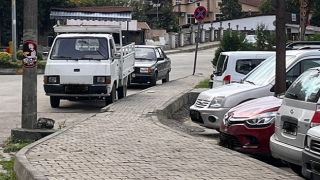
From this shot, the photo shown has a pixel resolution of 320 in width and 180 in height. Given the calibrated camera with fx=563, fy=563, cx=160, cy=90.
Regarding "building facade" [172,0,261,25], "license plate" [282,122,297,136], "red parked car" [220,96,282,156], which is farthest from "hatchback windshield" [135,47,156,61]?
"building facade" [172,0,261,25]

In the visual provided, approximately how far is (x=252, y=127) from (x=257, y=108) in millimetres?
381

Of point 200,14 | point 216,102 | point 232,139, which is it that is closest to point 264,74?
point 216,102

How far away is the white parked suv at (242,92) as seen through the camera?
35.8 feet

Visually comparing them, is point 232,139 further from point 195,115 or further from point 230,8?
point 230,8

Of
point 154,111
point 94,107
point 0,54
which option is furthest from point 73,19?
point 154,111

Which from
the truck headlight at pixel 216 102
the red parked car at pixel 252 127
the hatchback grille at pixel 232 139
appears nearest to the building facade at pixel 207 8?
the truck headlight at pixel 216 102

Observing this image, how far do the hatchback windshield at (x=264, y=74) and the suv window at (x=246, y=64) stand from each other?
1.99 meters

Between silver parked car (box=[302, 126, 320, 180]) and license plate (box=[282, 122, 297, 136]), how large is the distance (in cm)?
54

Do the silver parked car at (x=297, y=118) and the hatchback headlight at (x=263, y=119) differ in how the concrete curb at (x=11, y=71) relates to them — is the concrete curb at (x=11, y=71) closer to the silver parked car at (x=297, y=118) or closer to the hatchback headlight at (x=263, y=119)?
the hatchback headlight at (x=263, y=119)

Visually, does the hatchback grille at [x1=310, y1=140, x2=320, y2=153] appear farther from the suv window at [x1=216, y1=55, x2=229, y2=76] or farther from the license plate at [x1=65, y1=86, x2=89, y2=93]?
the license plate at [x1=65, y1=86, x2=89, y2=93]

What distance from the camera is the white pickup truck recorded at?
571 inches

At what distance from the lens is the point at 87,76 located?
1448 cm

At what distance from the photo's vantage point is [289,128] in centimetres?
700

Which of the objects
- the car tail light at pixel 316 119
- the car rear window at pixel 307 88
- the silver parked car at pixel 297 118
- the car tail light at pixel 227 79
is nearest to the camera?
the car tail light at pixel 316 119
